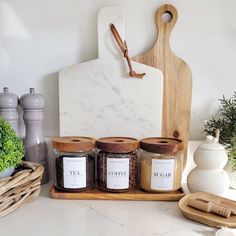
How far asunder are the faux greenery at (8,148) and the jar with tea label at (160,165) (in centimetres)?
31

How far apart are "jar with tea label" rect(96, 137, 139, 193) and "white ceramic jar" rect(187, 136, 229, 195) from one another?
6.4 inches

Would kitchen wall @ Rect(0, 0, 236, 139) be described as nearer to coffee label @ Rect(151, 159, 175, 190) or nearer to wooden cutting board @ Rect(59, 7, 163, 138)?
wooden cutting board @ Rect(59, 7, 163, 138)

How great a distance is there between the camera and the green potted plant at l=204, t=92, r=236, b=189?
81 centimetres

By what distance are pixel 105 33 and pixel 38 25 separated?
205mm

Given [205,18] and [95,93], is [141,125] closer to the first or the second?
[95,93]

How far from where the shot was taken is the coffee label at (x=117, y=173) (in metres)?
0.75

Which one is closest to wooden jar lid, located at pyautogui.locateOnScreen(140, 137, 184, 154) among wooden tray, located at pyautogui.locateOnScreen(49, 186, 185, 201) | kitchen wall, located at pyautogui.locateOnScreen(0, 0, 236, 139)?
wooden tray, located at pyautogui.locateOnScreen(49, 186, 185, 201)

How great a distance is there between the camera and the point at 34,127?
0.85 meters

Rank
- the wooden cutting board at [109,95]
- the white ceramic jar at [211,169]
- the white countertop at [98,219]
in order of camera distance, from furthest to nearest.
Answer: the wooden cutting board at [109,95], the white ceramic jar at [211,169], the white countertop at [98,219]

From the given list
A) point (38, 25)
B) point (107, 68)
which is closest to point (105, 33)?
point (107, 68)

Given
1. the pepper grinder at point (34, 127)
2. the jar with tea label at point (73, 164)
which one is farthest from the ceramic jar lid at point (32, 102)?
Answer: the jar with tea label at point (73, 164)

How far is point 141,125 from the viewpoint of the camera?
891 millimetres

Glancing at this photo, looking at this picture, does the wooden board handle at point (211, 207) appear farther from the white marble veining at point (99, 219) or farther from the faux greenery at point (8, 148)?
the faux greenery at point (8, 148)

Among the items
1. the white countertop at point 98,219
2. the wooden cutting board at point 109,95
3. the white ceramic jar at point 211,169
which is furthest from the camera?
the wooden cutting board at point 109,95
